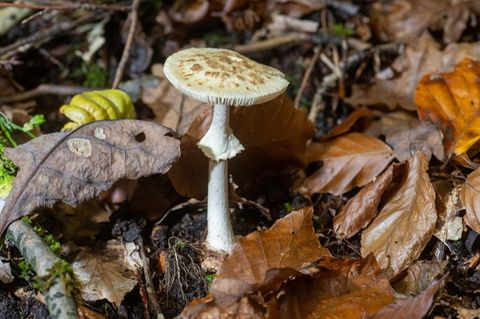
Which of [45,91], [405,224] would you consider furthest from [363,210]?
[45,91]

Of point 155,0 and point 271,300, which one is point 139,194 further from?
point 155,0

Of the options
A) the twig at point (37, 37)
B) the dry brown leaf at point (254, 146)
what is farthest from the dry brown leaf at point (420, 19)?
the twig at point (37, 37)

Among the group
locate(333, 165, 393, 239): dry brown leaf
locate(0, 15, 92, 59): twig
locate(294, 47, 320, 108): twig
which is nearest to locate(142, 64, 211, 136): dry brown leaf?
locate(294, 47, 320, 108): twig

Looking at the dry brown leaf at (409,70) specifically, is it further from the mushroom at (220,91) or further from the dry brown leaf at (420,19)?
the mushroom at (220,91)

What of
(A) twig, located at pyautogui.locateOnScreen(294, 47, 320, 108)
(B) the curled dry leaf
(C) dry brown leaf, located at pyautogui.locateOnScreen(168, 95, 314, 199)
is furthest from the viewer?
(A) twig, located at pyautogui.locateOnScreen(294, 47, 320, 108)

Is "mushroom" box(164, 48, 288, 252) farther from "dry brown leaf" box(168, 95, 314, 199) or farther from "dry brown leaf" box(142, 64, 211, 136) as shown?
"dry brown leaf" box(142, 64, 211, 136)

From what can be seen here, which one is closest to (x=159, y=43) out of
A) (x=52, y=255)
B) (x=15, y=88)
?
(x=15, y=88)
